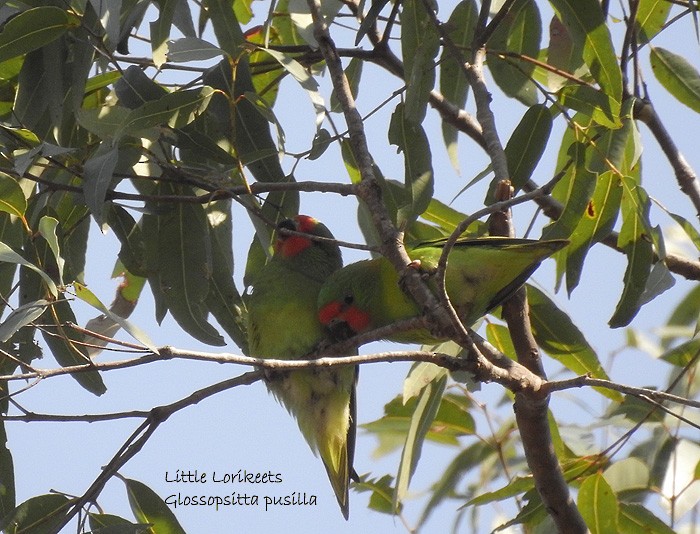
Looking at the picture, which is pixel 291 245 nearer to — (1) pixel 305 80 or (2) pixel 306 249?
(2) pixel 306 249

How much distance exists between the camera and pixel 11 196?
2.44 meters

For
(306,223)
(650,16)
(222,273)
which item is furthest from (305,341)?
(650,16)

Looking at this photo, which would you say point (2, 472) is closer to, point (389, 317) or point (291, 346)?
point (291, 346)

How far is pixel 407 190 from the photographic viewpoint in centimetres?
273

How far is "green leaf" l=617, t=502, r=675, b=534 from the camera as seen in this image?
2.96 m

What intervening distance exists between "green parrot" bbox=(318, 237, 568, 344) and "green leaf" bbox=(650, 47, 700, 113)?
963 mm

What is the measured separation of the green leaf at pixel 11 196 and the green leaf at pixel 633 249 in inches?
63.3

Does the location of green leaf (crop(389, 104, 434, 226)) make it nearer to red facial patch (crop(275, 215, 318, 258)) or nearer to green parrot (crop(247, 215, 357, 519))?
green parrot (crop(247, 215, 357, 519))

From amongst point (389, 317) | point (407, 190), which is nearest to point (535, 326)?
point (389, 317)

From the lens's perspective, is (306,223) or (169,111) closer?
(169,111)

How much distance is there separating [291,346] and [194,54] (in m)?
1.19

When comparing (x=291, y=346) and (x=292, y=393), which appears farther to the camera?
(x=292, y=393)

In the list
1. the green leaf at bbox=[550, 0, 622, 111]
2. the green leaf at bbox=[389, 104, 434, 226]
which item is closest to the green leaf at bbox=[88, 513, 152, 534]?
the green leaf at bbox=[389, 104, 434, 226]

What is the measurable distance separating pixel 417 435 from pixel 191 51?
1390 millimetres
